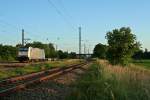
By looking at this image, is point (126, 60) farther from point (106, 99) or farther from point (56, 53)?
point (56, 53)

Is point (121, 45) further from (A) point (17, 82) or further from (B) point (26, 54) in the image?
(B) point (26, 54)

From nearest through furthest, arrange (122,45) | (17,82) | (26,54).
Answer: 1. (17,82)
2. (122,45)
3. (26,54)

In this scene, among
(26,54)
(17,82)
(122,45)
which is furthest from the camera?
(26,54)

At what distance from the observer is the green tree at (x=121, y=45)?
1761 inches

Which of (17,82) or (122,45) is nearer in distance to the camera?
(17,82)

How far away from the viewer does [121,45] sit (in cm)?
4528

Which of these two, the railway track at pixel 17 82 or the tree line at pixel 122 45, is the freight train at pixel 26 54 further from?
the railway track at pixel 17 82

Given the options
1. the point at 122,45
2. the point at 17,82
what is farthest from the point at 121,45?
the point at 17,82

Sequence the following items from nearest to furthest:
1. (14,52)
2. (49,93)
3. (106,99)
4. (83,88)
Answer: (106,99)
(83,88)
(49,93)
(14,52)

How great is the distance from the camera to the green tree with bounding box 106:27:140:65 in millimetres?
44719

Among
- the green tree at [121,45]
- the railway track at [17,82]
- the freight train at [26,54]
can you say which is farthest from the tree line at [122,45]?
the freight train at [26,54]

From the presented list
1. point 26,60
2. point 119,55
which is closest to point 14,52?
point 26,60

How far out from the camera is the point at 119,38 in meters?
45.3

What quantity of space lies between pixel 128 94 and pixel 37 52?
277 feet
